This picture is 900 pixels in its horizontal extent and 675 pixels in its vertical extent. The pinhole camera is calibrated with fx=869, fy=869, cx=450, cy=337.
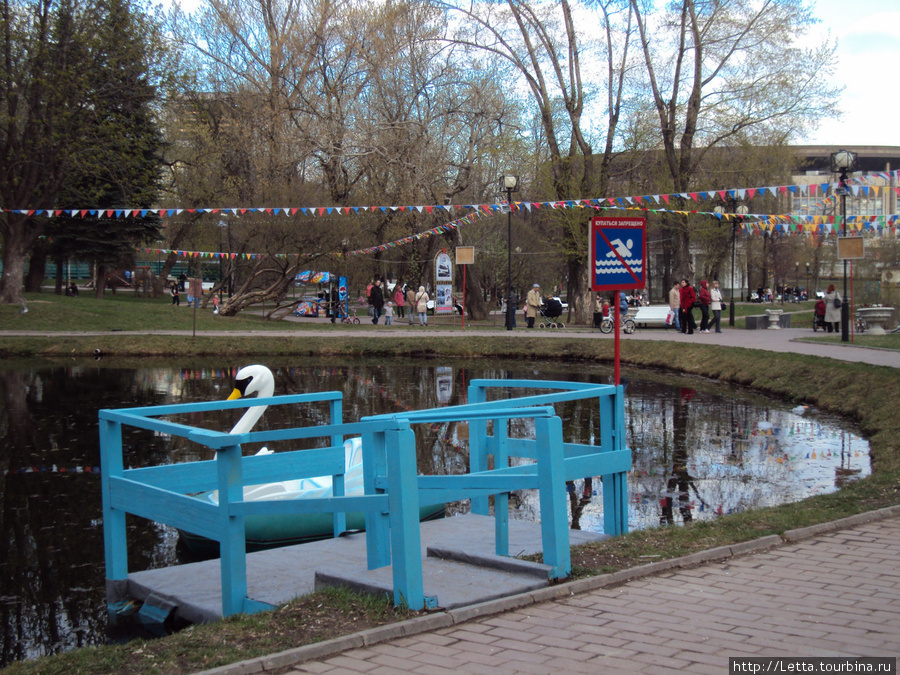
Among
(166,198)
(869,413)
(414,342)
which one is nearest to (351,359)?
(414,342)

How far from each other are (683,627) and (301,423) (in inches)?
375

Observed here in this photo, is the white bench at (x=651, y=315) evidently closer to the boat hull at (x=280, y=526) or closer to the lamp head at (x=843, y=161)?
the lamp head at (x=843, y=161)

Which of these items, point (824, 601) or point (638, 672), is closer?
point (638, 672)

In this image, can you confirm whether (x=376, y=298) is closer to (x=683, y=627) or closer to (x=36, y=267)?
(x=36, y=267)

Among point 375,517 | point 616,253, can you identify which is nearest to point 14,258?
point 616,253

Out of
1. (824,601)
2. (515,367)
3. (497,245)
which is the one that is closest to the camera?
(824,601)

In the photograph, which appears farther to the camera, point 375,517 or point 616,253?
point 616,253

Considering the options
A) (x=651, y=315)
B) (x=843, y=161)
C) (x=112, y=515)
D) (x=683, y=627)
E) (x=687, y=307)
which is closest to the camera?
(x=683, y=627)

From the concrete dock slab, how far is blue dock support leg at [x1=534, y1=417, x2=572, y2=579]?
18 centimetres

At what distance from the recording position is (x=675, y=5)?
34.0m

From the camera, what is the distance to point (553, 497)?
5.13m

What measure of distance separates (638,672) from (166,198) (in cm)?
4697

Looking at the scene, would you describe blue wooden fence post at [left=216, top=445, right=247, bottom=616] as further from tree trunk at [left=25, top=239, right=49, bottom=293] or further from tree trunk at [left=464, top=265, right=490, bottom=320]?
tree trunk at [left=25, top=239, right=49, bottom=293]

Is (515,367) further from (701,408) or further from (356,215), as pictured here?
(356,215)
